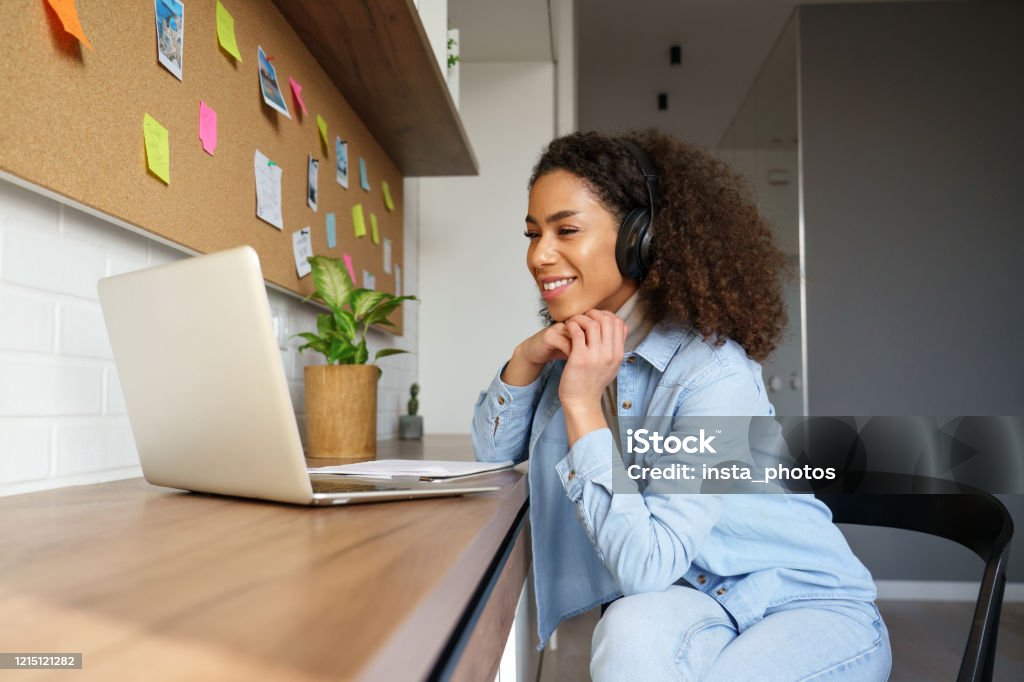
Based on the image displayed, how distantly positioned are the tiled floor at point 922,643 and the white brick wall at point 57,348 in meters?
1.47

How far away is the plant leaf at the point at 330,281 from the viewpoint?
1.51m

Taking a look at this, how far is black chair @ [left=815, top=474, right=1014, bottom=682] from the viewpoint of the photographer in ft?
2.87

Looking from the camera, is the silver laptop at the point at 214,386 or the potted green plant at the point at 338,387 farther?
the potted green plant at the point at 338,387

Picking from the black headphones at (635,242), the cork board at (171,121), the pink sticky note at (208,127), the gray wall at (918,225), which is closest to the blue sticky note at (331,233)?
the cork board at (171,121)

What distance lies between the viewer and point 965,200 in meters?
3.19

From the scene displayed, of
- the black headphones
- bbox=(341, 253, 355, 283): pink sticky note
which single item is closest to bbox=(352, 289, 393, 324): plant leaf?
bbox=(341, 253, 355, 283): pink sticky note

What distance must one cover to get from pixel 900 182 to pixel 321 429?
2.80 metres

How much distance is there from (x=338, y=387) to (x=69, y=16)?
735mm

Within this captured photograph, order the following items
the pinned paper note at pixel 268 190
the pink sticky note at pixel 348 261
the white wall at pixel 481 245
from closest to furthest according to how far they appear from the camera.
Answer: the pinned paper note at pixel 268 190
the pink sticky note at pixel 348 261
the white wall at pixel 481 245

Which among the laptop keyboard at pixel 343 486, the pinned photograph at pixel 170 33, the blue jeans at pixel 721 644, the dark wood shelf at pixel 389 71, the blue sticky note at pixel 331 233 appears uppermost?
the dark wood shelf at pixel 389 71

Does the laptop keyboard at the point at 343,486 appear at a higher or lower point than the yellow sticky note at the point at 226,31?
lower

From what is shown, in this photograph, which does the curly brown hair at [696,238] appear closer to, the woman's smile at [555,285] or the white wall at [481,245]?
the woman's smile at [555,285]

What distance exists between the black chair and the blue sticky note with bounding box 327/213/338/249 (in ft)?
3.84

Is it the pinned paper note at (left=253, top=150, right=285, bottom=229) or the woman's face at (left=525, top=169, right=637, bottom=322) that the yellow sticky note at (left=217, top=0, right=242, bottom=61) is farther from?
the woman's face at (left=525, top=169, right=637, bottom=322)
